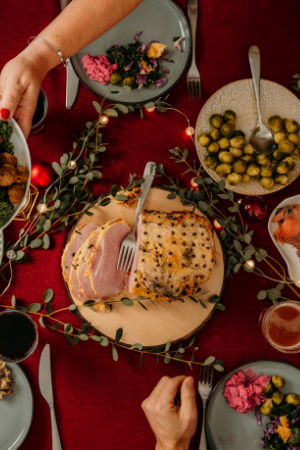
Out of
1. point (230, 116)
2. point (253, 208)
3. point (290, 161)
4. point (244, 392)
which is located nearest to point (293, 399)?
point (244, 392)

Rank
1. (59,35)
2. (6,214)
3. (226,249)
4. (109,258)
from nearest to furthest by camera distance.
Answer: (6,214)
(59,35)
(109,258)
(226,249)

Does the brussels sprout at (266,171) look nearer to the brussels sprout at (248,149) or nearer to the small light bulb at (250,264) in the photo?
the brussels sprout at (248,149)

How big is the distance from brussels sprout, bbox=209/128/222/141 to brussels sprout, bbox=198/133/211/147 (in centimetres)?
3

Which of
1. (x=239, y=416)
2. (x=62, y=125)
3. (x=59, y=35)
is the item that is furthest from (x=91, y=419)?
(x=59, y=35)

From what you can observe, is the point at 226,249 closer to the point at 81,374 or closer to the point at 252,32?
the point at 81,374

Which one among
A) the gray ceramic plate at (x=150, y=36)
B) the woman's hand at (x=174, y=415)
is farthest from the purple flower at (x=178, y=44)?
the woman's hand at (x=174, y=415)

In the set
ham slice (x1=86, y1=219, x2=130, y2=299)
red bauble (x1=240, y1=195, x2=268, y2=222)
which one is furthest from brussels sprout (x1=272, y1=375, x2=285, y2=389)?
ham slice (x1=86, y1=219, x2=130, y2=299)

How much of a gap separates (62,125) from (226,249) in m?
1.43

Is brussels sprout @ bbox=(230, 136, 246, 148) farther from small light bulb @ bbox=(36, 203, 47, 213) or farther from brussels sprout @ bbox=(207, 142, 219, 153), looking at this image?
small light bulb @ bbox=(36, 203, 47, 213)

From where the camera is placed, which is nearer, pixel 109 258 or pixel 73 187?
pixel 109 258

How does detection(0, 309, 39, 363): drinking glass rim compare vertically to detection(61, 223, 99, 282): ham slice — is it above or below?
below

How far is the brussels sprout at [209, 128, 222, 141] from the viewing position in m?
2.21

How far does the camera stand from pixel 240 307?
2348mm

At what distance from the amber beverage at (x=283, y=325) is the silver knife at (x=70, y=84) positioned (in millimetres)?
1964
